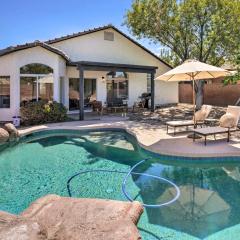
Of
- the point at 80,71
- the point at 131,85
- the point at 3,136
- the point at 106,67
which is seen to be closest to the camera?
the point at 3,136

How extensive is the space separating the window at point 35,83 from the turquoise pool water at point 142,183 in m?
5.31

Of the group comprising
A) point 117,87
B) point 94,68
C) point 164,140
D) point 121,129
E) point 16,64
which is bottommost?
point 164,140

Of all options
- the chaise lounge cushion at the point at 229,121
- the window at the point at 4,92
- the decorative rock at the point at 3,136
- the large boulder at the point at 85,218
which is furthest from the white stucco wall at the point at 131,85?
the large boulder at the point at 85,218

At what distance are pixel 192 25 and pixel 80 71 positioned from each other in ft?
31.1

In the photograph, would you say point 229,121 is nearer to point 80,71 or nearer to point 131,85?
point 80,71

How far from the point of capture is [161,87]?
27.5 metres

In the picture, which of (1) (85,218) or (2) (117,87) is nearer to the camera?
(1) (85,218)

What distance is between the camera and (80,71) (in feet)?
62.6

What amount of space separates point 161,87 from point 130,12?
25.5ft

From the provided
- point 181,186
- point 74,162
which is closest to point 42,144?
point 74,162

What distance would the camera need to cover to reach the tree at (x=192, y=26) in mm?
20562

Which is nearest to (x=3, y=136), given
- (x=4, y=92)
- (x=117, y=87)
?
(x=4, y=92)

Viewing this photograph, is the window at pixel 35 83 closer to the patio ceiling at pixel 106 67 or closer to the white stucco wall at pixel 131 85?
the patio ceiling at pixel 106 67

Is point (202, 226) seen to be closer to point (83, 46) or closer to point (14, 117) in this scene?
point (14, 117)
